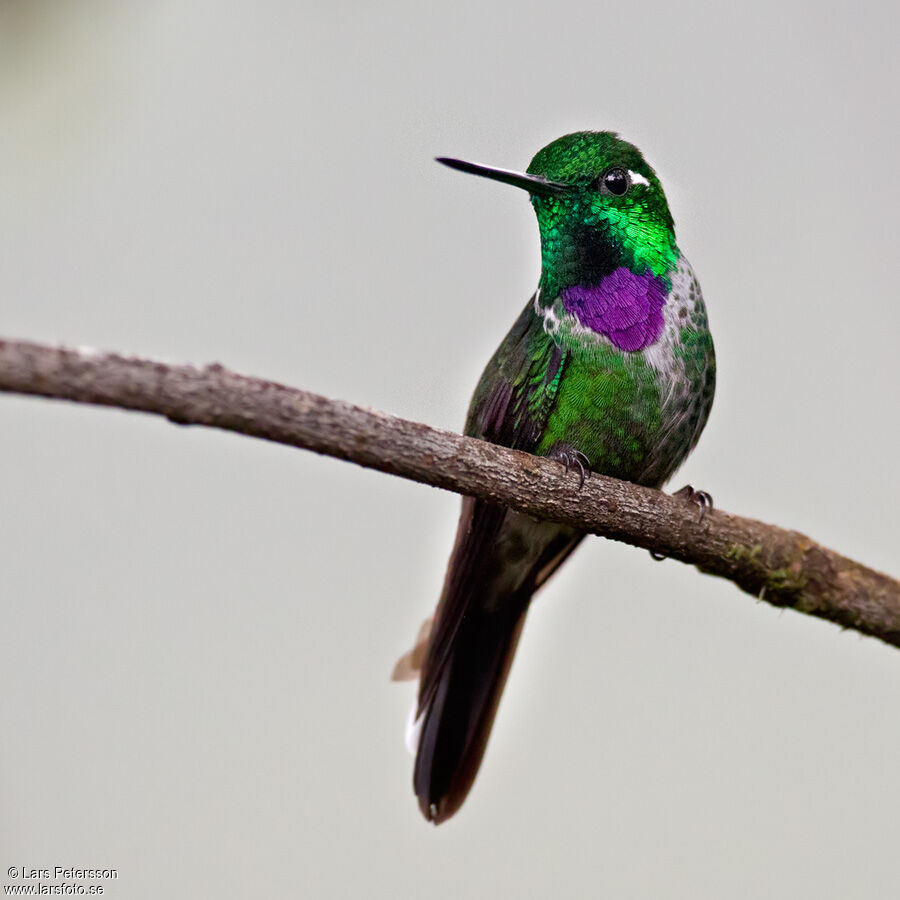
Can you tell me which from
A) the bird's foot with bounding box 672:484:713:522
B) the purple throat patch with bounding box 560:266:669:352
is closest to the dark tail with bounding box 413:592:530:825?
the bird's foot with bounding box 672:484:713:522

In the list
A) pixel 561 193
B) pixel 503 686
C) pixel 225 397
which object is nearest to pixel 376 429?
pixel 225 397

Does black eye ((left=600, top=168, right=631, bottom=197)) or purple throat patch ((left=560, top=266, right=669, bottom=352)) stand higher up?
black eye ((left=600, top=168, right=631, bottom=197))

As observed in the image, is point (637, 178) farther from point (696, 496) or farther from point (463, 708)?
point (463, 708)

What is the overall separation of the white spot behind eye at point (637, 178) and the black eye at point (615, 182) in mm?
16

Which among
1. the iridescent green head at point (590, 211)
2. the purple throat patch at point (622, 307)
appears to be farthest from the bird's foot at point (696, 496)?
the iridescent green head at point (590, 211)

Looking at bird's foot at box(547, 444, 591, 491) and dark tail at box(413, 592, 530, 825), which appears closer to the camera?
→ bird's foot at box(547, 444, 591, 491)

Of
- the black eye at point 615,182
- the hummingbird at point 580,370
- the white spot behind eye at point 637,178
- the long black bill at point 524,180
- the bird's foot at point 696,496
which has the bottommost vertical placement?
the bird's foot at point 696,496

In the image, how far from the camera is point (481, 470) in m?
2.23

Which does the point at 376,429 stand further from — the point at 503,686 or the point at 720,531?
the point at 503,686

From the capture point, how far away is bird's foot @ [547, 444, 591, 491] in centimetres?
270

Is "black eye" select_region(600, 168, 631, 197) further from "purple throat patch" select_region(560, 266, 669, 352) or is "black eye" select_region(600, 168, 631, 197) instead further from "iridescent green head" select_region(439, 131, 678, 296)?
"purple throat patch" select_region(560, 266, 669, 352)

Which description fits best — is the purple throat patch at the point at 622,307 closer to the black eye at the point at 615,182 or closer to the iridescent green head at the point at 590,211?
the iridescent green head at the point at 590,211

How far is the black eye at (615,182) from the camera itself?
3074 millimetres

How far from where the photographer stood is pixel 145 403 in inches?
68.6
